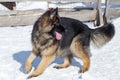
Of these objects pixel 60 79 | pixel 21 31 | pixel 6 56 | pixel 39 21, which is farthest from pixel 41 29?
pixel 21 31

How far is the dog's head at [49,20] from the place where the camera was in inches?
193

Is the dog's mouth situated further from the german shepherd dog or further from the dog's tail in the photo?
the dog's tail

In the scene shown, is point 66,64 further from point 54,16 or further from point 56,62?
point 54,16

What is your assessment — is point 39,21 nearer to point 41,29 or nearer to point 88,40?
point 41,29

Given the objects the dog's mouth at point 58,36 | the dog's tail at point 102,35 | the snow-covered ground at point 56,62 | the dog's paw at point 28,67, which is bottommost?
the snow-covered ground at point 56,62

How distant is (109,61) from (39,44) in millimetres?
1581

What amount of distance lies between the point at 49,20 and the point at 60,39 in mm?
482

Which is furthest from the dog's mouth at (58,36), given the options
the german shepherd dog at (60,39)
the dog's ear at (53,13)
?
the dog's ear at (53,13)

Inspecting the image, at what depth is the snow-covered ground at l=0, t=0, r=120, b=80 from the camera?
5375 millimetres

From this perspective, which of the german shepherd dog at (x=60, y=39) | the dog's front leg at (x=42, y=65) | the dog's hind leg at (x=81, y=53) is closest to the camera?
the german shepherd dog at (x=60, y=39)

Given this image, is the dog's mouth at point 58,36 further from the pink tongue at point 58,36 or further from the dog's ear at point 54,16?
the dog's ear at point 54,16

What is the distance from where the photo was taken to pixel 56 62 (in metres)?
6.11

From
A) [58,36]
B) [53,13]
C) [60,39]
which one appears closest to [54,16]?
[53,13]

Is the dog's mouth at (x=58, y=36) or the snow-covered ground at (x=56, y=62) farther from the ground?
the dog's mouth at (x=58, y=36)
